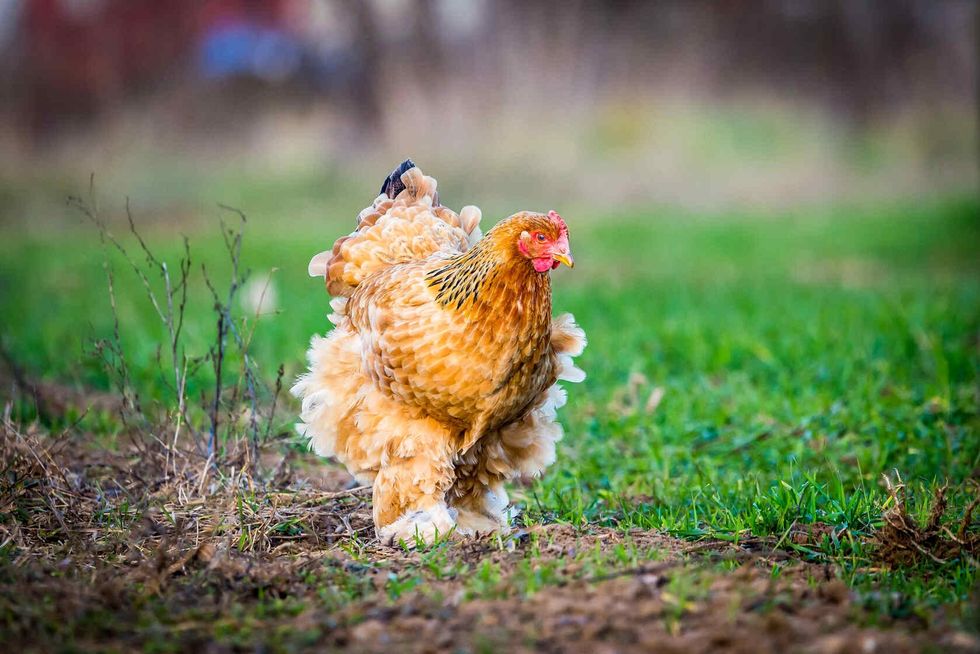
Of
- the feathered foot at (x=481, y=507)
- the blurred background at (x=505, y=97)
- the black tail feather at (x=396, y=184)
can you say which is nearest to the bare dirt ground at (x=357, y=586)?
the feathered foot at (x=481, y=507)

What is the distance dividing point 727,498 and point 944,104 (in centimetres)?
1701

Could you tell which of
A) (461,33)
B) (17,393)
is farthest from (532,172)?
(17,393)

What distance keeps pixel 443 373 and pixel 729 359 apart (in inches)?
134

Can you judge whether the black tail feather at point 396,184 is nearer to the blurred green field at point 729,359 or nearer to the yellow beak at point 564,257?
the blurred green field at point 729,359

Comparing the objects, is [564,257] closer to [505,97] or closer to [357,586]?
[357,586]

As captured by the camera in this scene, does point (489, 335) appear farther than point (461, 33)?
No

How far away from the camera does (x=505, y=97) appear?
59.4 ft

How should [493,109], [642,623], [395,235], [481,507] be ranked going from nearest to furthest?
[642,623]
[481,507]
[395,235]
[493,109]

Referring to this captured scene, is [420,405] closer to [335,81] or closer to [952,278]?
[952,278]

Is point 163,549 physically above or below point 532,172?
below

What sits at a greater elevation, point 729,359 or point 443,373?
point 443,373

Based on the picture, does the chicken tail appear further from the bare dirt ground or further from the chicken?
the bare dirt ground

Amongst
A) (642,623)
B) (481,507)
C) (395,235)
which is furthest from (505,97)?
(642,623)

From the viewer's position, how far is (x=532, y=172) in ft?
55.9
